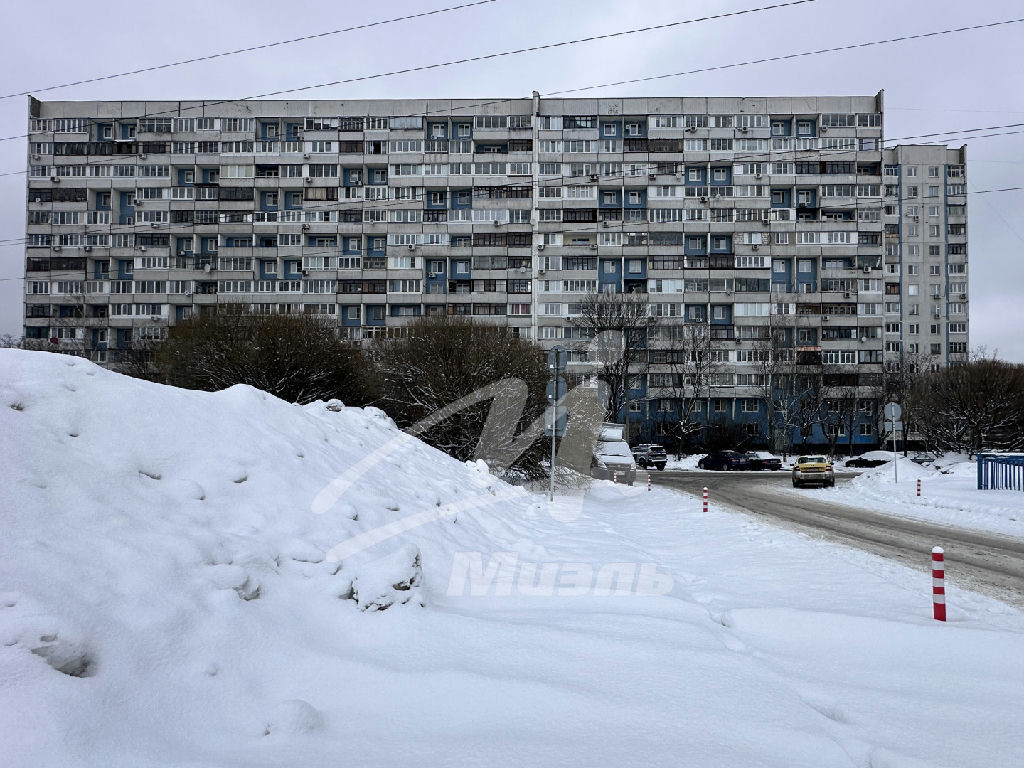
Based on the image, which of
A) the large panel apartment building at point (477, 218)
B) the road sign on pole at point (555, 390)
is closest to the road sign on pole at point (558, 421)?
the road sign on pole at point (555, 390)

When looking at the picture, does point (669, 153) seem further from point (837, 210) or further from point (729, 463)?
point (729, 463)

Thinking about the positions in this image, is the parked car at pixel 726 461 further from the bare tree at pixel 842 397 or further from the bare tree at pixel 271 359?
the bare tree at pixel 271 359

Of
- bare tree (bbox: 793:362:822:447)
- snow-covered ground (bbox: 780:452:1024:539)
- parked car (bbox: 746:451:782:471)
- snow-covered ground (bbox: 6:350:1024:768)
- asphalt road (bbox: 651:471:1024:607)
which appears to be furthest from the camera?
bare tree (bbox: 793:362:822:447)

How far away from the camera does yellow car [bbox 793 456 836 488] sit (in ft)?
99.6

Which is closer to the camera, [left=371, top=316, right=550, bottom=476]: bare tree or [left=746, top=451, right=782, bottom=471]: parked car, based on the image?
[left=371, top=316, right=550, bottom=476]: bare tree

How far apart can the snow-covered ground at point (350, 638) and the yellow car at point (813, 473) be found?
23.8 m

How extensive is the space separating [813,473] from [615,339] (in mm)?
28337

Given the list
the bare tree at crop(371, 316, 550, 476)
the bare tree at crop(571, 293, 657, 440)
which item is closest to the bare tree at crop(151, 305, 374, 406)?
the bare tree at crop(371, 316, 550, 476)

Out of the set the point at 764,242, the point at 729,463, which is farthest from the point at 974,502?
the point at 764,242

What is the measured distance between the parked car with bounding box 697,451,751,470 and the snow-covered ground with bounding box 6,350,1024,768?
43.9m

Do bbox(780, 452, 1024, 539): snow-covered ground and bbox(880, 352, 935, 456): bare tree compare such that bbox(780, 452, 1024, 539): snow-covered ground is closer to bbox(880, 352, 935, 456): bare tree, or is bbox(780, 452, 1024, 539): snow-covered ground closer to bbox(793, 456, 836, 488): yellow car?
bbox(793, 456, 836, 488): yellow car

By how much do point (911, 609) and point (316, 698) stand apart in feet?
21.3

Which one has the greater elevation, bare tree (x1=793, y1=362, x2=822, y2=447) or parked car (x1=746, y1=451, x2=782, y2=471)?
bare tree (x1=793, y1=362, x2=822, y2=447)

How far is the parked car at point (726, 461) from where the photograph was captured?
5056 cm
